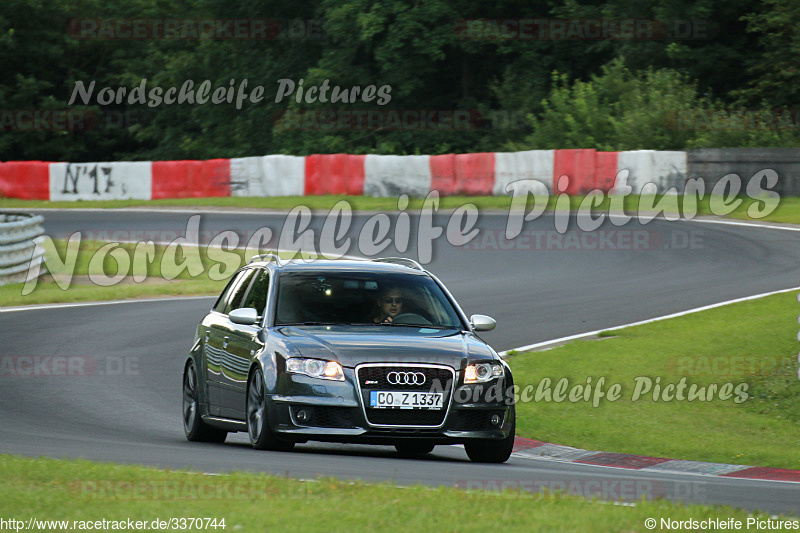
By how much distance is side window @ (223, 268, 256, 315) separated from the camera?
37.5 feet

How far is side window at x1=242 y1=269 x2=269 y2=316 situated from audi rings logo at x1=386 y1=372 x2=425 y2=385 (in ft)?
4.87

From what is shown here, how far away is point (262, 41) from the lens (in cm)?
5597

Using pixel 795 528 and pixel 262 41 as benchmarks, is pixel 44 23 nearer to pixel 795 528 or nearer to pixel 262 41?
pixel 262 41

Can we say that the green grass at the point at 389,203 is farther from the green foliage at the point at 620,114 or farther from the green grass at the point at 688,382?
the green grass at the point at 688,382

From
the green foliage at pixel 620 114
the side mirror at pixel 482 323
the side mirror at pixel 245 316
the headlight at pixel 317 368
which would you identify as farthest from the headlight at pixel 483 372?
the green foliage at pixel 620 114

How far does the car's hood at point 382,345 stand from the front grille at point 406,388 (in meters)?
0.06

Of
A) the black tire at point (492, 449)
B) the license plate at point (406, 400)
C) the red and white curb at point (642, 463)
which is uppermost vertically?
the license plate at point (406, 400)

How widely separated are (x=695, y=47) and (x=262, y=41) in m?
18.7

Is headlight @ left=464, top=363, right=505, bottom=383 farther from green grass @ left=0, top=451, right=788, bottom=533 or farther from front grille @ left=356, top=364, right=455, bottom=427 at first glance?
green grass @ left=0, top=451, right=788, bottom=533

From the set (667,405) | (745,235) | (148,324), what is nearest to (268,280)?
(667,405)

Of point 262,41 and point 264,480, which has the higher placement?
point 262,41

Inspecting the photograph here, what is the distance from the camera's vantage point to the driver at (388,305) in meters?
10.7

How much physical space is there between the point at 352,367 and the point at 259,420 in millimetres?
915

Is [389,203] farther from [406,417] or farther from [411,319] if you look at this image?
[406,417]
